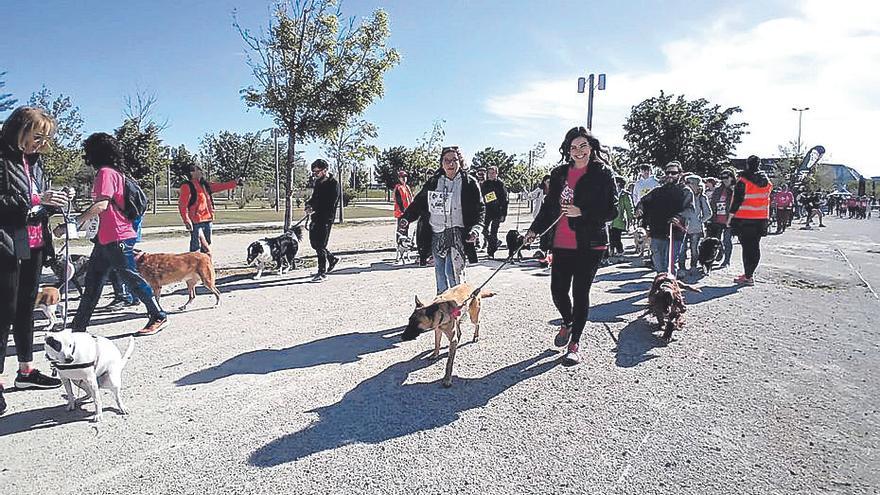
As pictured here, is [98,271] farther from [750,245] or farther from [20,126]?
[750,245]

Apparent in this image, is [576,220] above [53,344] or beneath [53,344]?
above

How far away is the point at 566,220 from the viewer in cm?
495

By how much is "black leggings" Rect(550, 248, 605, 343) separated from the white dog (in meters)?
3.68

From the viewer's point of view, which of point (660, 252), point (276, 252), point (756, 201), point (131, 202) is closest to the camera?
point (131, 202)

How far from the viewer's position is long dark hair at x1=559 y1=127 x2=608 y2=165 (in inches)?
190

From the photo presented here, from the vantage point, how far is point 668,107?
22.8 metres

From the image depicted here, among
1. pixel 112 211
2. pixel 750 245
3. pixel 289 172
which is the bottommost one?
pixel 750 245

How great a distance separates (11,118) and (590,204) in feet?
15.0

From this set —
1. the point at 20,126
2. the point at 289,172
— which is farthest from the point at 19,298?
the point at 289,172

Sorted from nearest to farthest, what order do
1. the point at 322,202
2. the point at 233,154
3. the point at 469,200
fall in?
the point at 469,200, the point at 322,202, the point at 233,154

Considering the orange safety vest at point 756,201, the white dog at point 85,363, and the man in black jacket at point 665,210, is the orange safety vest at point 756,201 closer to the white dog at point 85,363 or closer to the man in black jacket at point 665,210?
the man in black jacket at point 665,210

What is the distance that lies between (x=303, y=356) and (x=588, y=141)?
3322 mm

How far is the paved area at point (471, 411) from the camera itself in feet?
10.0

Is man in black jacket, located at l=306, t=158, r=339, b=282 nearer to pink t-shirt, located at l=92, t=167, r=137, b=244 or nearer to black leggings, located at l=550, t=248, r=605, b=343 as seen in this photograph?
pink t-shirt, located at l=92, t=167, r=137, b=244
